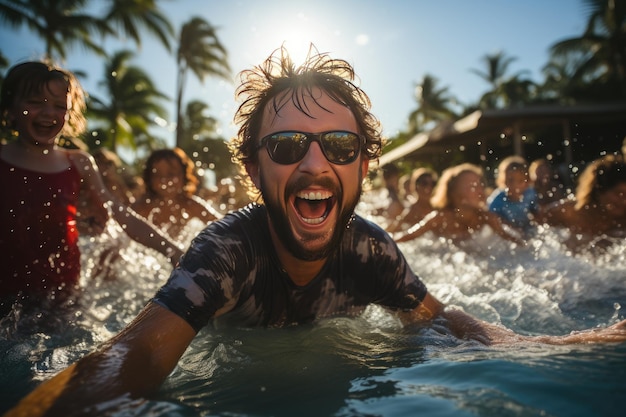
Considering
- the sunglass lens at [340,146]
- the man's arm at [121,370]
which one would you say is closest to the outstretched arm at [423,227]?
the sunglass lens at [340,146]

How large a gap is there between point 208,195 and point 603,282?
911 centimetres

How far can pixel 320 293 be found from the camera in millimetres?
2588

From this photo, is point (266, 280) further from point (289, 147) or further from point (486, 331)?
point (486, 331)

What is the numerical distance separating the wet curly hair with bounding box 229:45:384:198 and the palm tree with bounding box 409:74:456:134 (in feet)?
138

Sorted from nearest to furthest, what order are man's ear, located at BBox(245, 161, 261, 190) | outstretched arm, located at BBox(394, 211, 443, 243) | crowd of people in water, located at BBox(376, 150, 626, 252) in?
man's ear, located at BBox(245, 161, 261, 190), crowd of people in water, located at BBox(376, 150, 626, 252), outstretched arm, located at BBox(394, 211, 443, 243)

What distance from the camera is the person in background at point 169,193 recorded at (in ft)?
19.9

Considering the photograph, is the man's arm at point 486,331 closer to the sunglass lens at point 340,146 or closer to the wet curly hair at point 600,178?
the sunglass lens at point 340,146

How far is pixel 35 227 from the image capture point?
3.03m

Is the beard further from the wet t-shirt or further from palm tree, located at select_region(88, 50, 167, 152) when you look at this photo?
palm tree, located at select_region(88, 50, 167, 152)

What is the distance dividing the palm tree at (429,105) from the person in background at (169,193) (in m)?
39.3

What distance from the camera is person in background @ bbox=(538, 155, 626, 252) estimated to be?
5.12m

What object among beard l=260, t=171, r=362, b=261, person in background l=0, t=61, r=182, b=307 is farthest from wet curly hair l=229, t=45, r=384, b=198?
person in background l=0, t=61, r=182, b=307

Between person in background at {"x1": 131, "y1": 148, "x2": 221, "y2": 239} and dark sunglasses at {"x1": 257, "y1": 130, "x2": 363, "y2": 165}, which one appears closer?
dark sunglasses at {"x1": 257, "y1": 130, "x2": 363, "y2": 165}

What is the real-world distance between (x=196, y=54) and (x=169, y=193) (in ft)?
82.1
